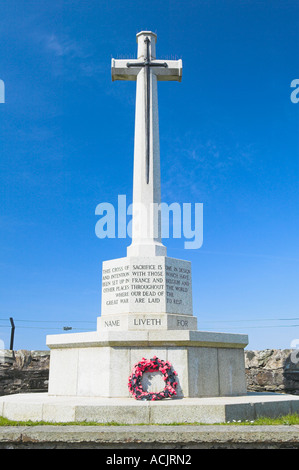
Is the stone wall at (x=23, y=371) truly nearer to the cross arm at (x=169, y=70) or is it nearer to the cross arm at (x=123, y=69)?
the cross arm at (x=123, y=69)

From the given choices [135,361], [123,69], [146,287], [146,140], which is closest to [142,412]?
[135,361]

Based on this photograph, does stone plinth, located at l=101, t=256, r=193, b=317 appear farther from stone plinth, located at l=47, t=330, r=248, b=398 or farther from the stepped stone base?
the stepped stone base

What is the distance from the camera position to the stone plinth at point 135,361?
8367mm

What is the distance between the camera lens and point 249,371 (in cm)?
1357

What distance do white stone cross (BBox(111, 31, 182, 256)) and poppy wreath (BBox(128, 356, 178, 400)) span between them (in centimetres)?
288

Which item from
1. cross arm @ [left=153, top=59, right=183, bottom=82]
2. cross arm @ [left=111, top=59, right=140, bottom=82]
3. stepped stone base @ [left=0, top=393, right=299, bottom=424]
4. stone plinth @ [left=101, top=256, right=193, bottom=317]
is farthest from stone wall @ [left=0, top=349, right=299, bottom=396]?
cross arm @ [left=153, top=59, right=183, bottom=82]

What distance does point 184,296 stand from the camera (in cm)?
1035

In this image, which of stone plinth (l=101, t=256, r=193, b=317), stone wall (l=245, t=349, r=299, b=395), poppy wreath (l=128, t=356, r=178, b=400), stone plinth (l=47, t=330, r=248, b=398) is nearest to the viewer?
poppy wreath (l=128, t=356, r=178, b=400)

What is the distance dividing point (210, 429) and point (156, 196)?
21.1ft

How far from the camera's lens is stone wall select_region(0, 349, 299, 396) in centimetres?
1248

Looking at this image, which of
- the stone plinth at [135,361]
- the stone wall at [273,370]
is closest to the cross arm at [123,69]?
the stone plinth at [135,361]

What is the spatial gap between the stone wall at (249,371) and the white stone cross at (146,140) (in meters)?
4.93
